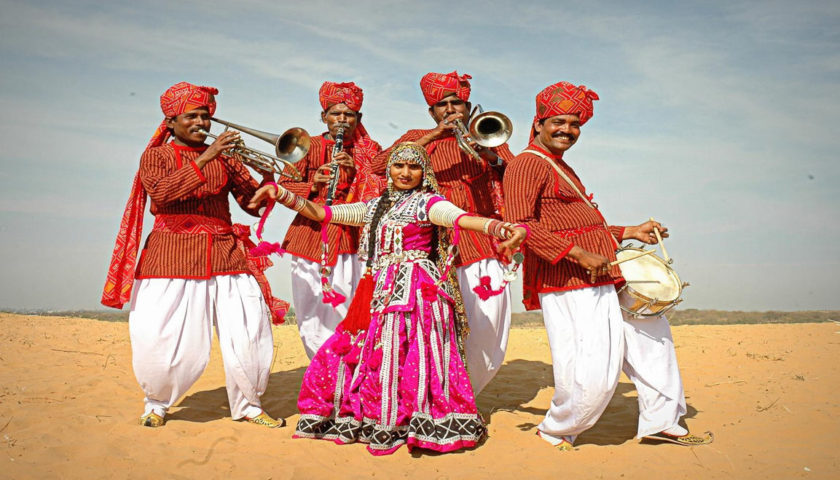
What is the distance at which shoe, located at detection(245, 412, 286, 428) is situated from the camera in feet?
19.1

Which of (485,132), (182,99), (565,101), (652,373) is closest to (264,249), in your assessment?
(182,99)

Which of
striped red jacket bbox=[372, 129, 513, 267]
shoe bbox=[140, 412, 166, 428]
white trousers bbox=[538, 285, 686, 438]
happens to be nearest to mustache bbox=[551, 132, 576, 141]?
striped red jacket bbox=[372, 129, 513, 267]

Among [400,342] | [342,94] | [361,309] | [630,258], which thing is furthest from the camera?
[342,94]

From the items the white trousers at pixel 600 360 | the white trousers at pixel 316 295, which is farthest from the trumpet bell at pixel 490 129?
the white trousers at pixel 316 295

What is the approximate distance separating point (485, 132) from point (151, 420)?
11.8 feet

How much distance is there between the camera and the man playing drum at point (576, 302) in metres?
5.02

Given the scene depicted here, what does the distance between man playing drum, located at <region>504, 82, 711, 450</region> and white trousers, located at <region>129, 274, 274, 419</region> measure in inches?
92.9

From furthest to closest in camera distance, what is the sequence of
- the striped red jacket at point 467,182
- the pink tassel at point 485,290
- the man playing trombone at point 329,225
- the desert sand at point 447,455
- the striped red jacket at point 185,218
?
the man playing trombone at point 329,225 < the striped red jacket at point 467,182 < the striped red jacket at point 185,218 < the pink tassel at point 485,290 < the desert sand at point 447,455

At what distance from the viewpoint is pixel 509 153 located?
619 centimetres

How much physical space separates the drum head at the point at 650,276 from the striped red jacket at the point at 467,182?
47.6 inches

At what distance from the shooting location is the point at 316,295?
6.53 meters

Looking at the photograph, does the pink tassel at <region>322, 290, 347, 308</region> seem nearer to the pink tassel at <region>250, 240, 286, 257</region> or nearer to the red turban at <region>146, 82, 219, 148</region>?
the pink tassel at <region>250, 240, 286, 257</region>

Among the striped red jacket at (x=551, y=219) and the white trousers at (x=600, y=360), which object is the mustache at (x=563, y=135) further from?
the white trousers at (x=600, y=360)

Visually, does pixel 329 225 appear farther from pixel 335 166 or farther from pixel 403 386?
pixel 403 386
